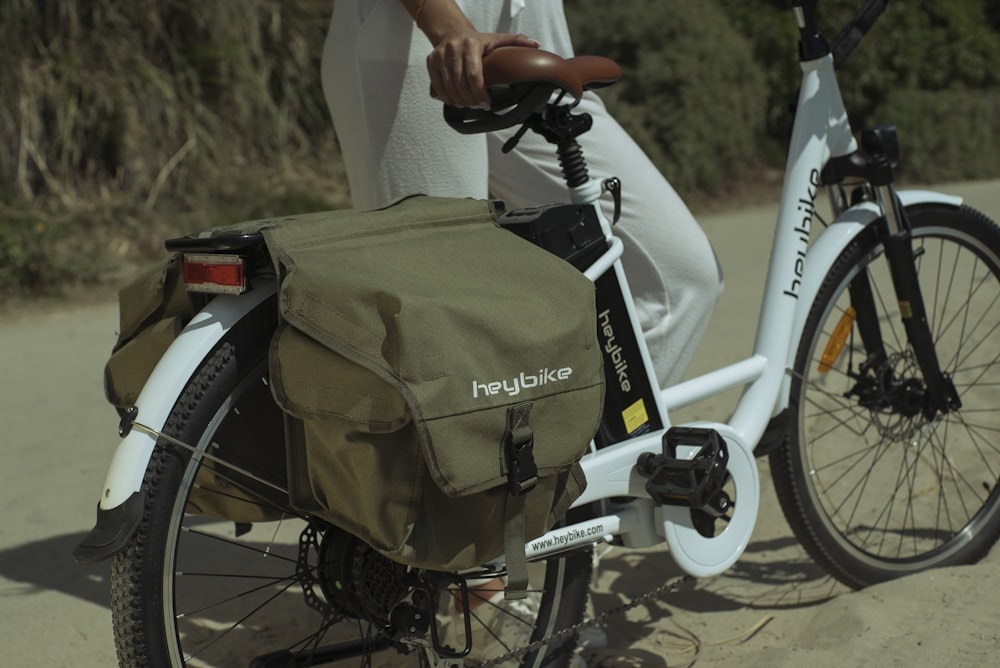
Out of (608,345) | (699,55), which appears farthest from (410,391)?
(699,55)

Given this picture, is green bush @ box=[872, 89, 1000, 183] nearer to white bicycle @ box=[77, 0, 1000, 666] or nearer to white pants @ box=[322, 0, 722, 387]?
white bicycle @ box=[77, 0, 1000, 666]

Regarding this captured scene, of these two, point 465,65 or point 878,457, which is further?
point 878,457

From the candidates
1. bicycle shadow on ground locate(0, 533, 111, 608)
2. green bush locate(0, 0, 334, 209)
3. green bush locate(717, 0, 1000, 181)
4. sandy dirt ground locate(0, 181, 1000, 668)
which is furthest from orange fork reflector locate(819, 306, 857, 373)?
green bush locate(717, 0, 1000, 181)

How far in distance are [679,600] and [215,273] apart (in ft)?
5.11

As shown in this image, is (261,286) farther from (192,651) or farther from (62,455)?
(62,455)

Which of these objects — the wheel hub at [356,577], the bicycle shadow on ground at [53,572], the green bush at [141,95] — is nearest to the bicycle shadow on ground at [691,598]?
the wheel hub at [356,577]

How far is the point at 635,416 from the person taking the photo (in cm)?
219

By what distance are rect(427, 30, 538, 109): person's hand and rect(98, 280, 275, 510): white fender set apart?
1.60ft

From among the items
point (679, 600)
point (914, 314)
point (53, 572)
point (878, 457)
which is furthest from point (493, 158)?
point (53, 572)

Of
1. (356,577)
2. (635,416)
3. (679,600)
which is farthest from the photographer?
(679,600)

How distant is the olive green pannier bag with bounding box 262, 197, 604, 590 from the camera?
5.33 feet

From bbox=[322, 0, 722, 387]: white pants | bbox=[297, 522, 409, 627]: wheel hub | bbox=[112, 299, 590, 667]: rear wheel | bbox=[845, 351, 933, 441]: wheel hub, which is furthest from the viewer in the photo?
bbox=[845, 351, 933, 441]: wheel hub

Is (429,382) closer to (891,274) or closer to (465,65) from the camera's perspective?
(465,65)

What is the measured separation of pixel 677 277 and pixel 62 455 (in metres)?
2.34
